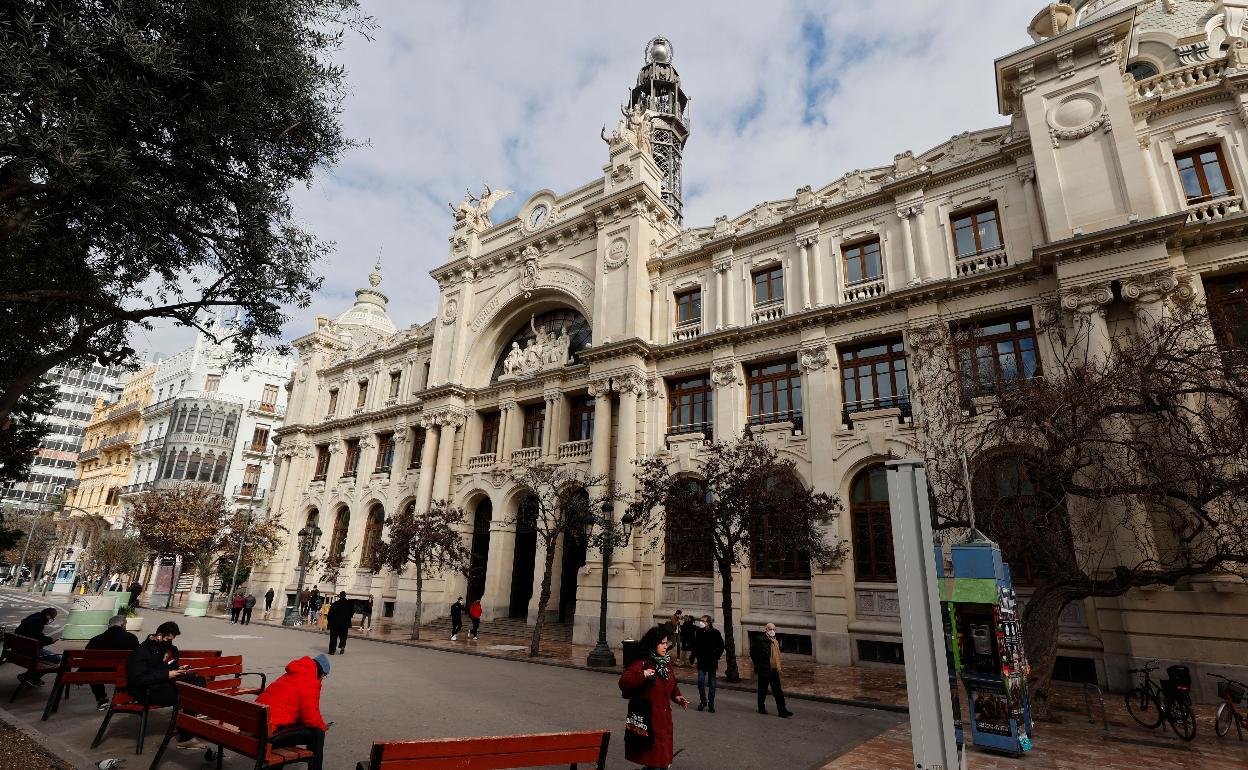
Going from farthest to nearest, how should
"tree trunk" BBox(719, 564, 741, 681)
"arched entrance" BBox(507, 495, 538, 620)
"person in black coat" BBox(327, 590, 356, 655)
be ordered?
"arched entrance" BBox(507, 495, 538, 620)
"person in black coat" BBox(327, 590, 356, 655)
"tree trunk" BBox(719, 564, 741, 681)

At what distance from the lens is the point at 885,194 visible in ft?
65.5

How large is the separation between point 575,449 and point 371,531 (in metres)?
14.6

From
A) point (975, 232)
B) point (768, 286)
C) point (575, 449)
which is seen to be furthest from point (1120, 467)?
point (575, 449)

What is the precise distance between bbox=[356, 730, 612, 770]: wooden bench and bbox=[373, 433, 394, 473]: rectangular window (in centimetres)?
2994

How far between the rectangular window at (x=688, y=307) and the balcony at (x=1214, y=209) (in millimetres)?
14172

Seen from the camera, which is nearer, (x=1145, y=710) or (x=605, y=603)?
(x=1145, y=710)

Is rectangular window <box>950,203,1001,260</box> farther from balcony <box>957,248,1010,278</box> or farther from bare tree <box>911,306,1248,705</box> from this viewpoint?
bare tree <box>911,306,1248,705</box>

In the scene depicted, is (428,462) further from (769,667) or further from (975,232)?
(975,232)

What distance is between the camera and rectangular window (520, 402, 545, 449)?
1050 inches

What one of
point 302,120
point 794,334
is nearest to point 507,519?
point 794,334

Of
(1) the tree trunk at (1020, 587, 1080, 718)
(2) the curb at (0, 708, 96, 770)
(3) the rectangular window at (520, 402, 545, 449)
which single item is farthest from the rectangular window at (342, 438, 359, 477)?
(1) the tree trunk at (1020, 587, 1080, 718)

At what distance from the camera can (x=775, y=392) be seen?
20.9 m

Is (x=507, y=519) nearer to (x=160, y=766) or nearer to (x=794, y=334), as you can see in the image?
(x=794, y=334)

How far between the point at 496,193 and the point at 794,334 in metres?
19.7
